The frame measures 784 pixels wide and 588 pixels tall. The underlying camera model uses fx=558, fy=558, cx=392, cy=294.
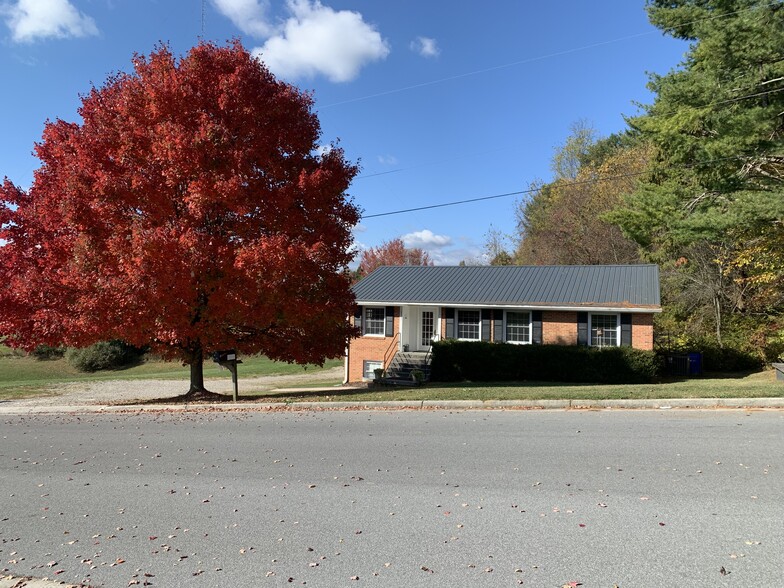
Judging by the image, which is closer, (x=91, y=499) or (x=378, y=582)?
(x=378, y=582)

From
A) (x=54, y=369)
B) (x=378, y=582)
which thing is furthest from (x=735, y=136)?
(x=54, y=369)

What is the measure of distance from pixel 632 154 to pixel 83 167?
3505 cm

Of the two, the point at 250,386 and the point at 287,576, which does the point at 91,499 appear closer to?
the point at 287,576

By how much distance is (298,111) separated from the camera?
14.7 metres

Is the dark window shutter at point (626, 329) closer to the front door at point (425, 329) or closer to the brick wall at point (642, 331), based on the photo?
the brick wall at point (642, 331)

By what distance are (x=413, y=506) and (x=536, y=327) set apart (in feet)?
59.7

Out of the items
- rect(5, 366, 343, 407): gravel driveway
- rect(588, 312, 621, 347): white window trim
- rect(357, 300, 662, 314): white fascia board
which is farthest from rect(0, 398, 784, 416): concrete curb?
rect(588, 312, 621, 347): white window trim

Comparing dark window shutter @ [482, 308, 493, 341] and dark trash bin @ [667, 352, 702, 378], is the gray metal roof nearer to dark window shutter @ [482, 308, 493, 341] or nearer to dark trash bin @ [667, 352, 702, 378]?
dark window shutter @ [482, 308, 493, 341]

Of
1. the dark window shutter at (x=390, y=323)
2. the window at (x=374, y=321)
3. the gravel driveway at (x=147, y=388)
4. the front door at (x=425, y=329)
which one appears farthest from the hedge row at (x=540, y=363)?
the gravel driveway at (x=147, y=388)

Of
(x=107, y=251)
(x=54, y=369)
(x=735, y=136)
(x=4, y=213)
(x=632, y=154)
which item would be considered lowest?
(x=54, y=369)

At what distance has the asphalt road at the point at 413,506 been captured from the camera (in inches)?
160

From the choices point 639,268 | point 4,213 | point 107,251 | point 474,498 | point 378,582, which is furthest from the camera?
point 639,268

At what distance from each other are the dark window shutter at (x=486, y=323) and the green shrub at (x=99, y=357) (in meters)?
29.2

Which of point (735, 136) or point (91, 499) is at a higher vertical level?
point (735, 136)
